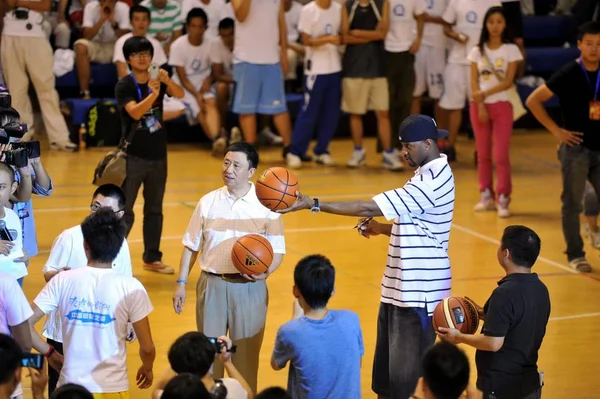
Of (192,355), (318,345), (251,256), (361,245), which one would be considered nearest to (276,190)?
(251,256)

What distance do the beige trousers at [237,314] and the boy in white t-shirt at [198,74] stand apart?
9.66 m

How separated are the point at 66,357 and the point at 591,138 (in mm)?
6332

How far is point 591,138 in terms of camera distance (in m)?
10.3

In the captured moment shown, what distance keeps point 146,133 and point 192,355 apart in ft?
17.2

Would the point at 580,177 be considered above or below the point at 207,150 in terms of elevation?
above

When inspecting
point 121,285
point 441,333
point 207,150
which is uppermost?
point 121,285

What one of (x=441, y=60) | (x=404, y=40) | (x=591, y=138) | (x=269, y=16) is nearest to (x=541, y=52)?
(x=441, y=60)

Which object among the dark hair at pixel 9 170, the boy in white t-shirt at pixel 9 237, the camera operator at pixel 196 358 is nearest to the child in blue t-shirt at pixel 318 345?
the camera operator at pixel 196 358

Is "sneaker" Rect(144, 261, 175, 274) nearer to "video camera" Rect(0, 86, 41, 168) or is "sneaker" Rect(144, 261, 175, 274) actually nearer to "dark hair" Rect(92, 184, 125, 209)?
"video camera" Rect(0, 86, 41, 168)

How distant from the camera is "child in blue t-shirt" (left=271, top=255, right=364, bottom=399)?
5645 millimetres

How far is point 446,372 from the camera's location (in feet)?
16.4

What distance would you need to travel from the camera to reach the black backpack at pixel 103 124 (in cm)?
1650

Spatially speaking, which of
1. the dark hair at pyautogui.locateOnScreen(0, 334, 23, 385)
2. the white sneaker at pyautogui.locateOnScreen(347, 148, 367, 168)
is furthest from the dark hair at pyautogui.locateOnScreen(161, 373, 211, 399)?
the white sneaker at pyautogui.locateOnScreen(347, 148, 367, 168)

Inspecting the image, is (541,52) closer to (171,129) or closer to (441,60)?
(441,60)
